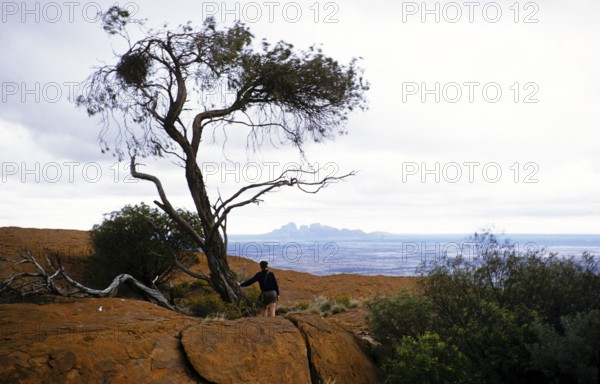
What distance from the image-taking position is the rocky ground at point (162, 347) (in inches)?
297

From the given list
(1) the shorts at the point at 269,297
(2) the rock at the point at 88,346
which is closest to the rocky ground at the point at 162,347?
(2) the rock at the point at 88,346

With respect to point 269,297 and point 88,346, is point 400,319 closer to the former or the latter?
point 269,297

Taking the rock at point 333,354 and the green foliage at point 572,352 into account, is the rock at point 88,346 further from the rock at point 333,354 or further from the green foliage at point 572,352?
the green foliage at point 572,352

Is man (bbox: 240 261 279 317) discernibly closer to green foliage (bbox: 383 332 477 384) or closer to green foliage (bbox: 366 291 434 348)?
green foliage (bbox: 366 291 434 348)

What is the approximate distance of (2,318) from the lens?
8.55 metres

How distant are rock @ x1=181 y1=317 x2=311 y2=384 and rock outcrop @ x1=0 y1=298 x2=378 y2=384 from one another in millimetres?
18

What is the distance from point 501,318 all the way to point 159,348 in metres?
6.55

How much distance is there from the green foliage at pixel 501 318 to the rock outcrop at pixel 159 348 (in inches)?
51.6

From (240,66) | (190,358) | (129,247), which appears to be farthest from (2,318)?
(129,247)

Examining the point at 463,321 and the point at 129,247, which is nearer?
the point at 463,321

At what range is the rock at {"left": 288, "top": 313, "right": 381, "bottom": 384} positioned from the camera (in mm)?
9969

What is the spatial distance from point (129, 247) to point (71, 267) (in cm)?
315

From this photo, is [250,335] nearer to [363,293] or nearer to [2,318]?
[2,318]

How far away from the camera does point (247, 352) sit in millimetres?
9102
